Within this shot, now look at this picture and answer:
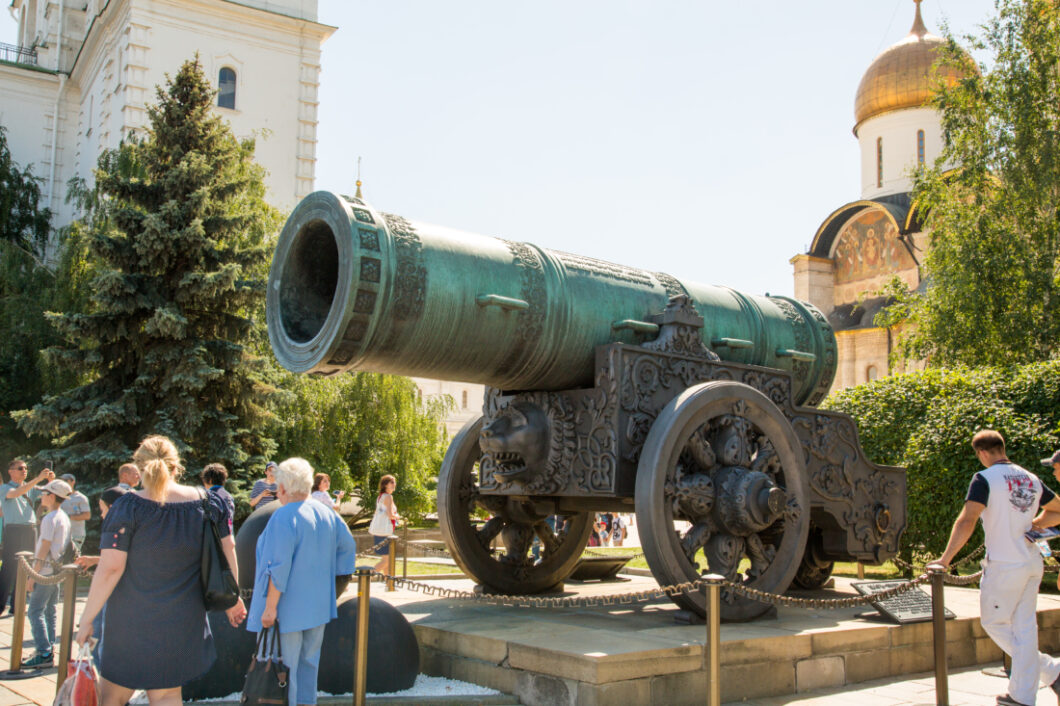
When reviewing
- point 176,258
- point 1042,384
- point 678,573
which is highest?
point 176,258

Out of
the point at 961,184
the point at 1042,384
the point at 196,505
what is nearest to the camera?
the point at 196,505

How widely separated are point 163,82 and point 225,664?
25.6 m

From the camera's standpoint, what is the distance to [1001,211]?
56.5 feet

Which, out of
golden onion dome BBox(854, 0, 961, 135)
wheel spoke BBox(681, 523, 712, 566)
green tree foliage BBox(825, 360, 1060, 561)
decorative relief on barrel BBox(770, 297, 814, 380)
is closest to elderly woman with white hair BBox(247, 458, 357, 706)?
wheel spoke BBox(681, 523, 712, 566)

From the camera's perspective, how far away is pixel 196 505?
385 centimetres

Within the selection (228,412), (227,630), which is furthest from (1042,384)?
(228,412)

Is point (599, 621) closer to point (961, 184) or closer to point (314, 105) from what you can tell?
point (961, 184)

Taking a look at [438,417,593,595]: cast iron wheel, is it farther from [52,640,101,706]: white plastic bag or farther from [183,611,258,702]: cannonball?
[52,640,101,706]: white plastic bag

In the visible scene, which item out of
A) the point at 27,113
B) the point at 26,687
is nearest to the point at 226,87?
the point at 27,113

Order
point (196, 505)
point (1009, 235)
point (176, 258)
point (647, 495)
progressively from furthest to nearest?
point (1009, 235)
point (176, 258)
point (647, 495)
point (196, 505)

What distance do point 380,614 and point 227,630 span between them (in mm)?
758

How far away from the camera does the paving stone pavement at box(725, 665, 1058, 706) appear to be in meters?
5.08

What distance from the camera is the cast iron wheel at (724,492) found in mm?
5316

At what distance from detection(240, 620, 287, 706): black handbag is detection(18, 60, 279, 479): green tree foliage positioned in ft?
32.5
